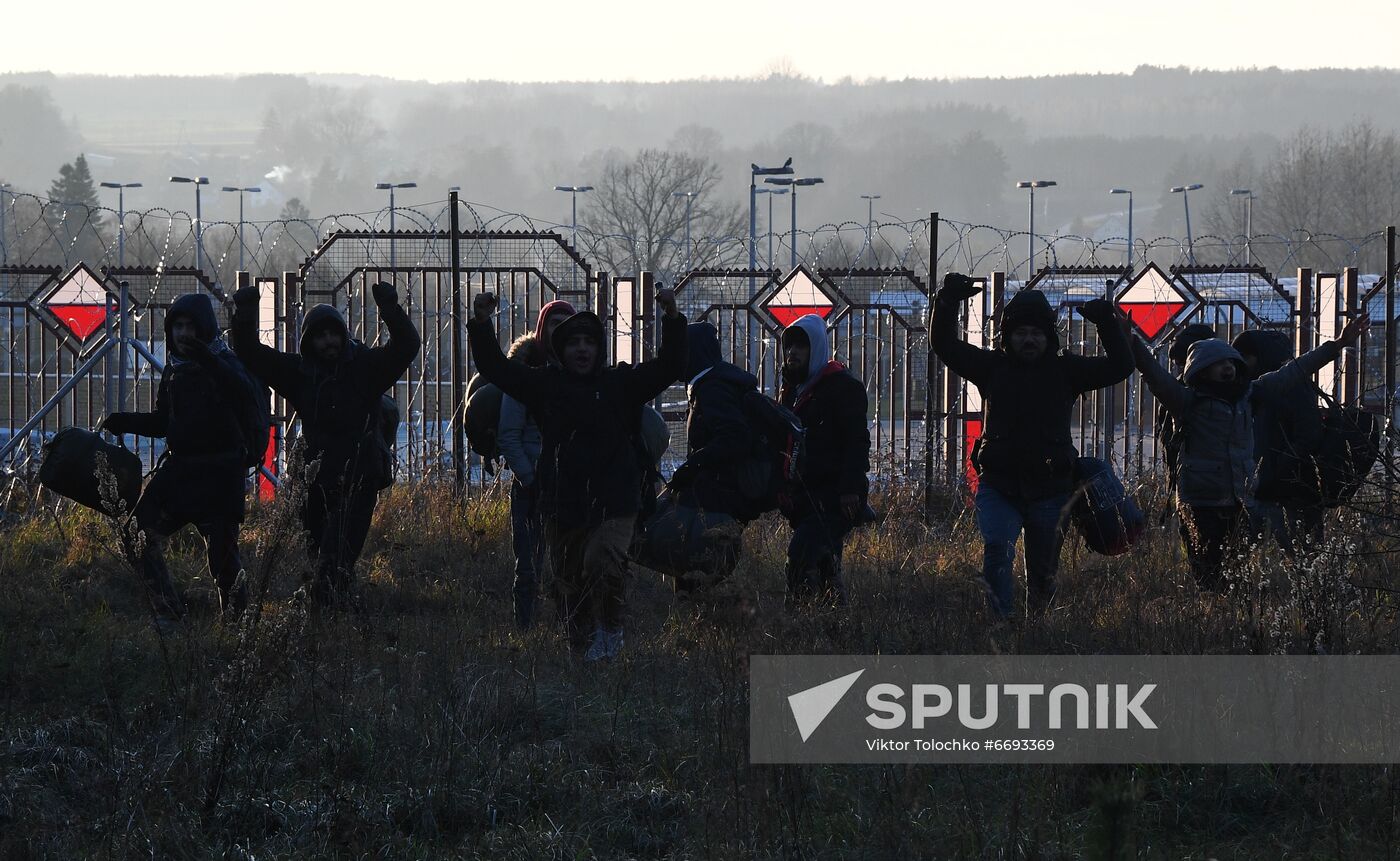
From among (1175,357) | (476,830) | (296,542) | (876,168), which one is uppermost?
(876,168)

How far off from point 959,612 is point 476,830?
282 cm

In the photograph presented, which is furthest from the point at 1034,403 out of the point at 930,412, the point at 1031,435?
the point at 930,412

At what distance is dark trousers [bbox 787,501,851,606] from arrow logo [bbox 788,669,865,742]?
1.46 metres

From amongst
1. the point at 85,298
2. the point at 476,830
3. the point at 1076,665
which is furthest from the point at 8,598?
the point at 85,298

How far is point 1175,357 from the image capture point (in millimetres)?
7969

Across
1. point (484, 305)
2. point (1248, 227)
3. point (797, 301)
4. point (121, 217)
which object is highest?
point (1248, 227)

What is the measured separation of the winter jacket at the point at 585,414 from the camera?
590cm

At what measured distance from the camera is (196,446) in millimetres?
6273

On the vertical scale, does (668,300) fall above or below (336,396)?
above

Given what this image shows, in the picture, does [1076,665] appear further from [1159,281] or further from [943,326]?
[1159,281]

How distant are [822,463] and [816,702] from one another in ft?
6.03

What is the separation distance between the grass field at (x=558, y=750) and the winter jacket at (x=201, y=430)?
0.61 m

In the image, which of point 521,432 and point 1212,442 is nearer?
point 521,432

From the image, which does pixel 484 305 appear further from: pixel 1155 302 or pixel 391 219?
pixel 391 219
